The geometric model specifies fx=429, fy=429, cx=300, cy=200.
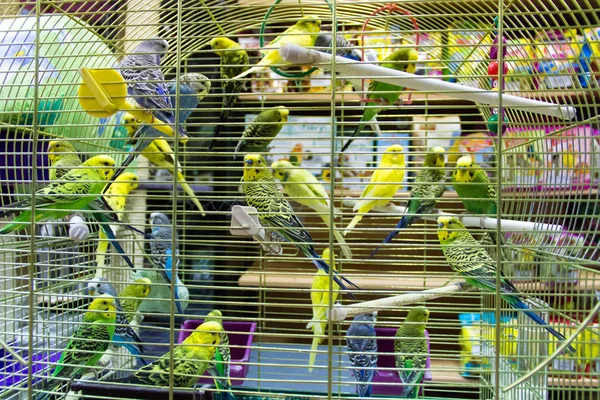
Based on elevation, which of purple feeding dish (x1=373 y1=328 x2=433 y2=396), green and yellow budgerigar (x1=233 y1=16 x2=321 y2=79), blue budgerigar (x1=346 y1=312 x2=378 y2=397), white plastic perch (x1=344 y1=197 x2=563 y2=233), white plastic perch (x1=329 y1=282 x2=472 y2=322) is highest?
green and yellow budgerigar (x1=233 y1=16 x2=321 y2=79)

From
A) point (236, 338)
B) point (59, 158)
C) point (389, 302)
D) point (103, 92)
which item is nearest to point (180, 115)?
point (103, 92)

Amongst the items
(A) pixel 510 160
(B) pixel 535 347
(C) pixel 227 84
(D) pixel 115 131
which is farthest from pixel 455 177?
(D) pixel 115 131

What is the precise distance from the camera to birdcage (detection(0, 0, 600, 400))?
2.75ft

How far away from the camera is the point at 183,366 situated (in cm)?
109

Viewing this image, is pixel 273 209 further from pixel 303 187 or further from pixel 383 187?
pixel 383 187

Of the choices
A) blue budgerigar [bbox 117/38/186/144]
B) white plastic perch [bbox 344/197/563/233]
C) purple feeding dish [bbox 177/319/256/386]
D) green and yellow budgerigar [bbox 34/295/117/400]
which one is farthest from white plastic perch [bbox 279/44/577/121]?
purple feeding dish [bbox 177/319/256/386]

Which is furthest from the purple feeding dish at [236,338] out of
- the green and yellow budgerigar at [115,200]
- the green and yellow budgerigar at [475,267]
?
the green and yellow budgerigar at [475,267]

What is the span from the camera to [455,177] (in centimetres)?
120

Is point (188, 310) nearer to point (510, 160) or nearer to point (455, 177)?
point (455, 177)

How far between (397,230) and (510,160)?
67 cm

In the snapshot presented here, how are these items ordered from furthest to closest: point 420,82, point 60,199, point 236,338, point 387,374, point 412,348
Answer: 1. point 236,338
2. point 387,374
3. point 412,348
4. point 60,199
5. point 420,82

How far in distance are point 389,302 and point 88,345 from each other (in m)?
0.77

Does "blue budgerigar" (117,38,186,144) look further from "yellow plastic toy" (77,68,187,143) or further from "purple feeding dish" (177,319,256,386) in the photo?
"purple feeding dish" (177,319,256,386)

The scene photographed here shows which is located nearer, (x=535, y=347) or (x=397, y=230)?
(x=397, y=230)
